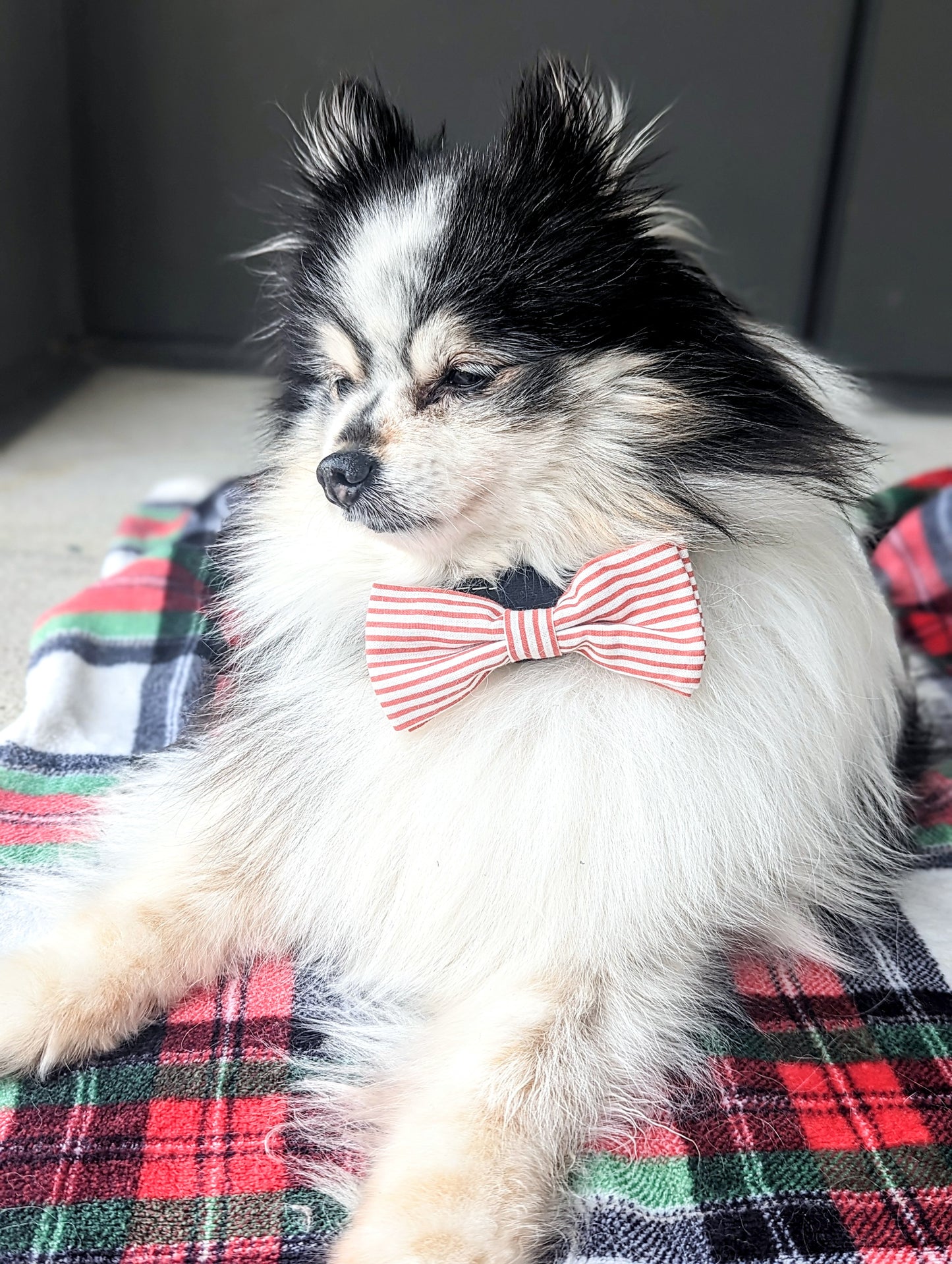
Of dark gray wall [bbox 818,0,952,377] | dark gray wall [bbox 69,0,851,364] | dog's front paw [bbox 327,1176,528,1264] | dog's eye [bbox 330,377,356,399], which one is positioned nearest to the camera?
dog's front paw [bbox 327,1176,528,1264]

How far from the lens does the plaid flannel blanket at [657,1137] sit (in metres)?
1.06

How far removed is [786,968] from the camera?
1415mm

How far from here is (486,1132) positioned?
1066 mm

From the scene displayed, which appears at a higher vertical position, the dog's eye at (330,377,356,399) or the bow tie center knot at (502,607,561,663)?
the dog's eye at (330,377,356,399)

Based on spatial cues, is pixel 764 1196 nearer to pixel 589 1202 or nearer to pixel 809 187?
pixel 589 1202

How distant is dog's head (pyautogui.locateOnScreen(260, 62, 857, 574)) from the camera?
1194mm

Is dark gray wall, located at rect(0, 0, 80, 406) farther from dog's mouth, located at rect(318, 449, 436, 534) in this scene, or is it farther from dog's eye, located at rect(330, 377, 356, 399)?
dog's mouth, located at rect(318, 449, 436, 534)

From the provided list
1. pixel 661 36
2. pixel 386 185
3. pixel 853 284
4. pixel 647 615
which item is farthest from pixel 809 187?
pixel 647 615

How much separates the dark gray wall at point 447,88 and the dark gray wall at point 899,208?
0.43 feet

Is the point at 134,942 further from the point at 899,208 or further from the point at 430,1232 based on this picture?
the point at 899,208

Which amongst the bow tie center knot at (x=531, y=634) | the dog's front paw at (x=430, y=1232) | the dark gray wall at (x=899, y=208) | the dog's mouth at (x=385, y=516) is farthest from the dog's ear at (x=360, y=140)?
the dark gray wall at (x=899, y=208)

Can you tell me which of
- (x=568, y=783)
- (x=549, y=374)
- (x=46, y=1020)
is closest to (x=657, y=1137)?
(x=568, y=783)

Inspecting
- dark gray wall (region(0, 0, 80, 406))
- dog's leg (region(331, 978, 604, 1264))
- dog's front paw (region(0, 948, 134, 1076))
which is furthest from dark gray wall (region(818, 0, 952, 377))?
dog's front paw (region(0, 948, 134, 1076))

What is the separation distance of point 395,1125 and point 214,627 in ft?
2.60
